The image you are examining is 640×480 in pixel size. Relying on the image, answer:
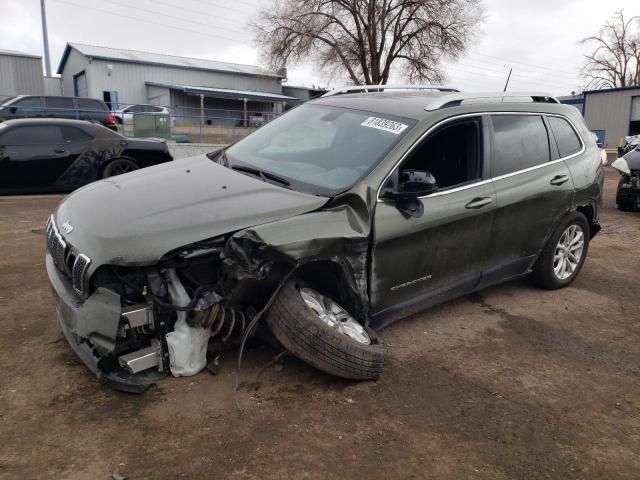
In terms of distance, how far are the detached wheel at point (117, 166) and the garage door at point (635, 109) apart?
31386 millimetres

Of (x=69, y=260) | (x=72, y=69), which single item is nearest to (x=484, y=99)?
(x=69, y=260)

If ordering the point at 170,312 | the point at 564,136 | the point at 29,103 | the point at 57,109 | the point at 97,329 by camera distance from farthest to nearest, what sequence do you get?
the point at 29,103
the point at 57,109
the point at 564,136
the point at 170,312
the point at 97,329

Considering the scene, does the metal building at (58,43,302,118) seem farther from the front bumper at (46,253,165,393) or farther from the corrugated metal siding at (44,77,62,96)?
the front bumper at (46,253,165,393)

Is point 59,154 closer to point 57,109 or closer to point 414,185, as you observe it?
point 414,185

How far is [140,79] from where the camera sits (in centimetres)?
4028

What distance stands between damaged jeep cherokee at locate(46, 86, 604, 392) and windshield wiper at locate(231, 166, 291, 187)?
19 millimetres

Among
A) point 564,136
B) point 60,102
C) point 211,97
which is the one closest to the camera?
point 564,136

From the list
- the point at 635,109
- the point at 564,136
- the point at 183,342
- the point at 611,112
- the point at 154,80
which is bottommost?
the point at 183,342

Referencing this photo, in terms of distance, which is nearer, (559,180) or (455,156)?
(455,156)

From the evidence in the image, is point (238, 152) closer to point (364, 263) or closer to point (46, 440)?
point (364, 263)

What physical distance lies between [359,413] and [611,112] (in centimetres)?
3545

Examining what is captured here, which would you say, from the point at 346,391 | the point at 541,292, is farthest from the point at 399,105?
the point at 541,292

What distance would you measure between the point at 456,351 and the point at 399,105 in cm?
183

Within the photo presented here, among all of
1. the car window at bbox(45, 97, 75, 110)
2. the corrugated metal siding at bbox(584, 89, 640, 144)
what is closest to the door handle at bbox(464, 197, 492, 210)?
the car window at bbox(45, 97, 75, 110)
